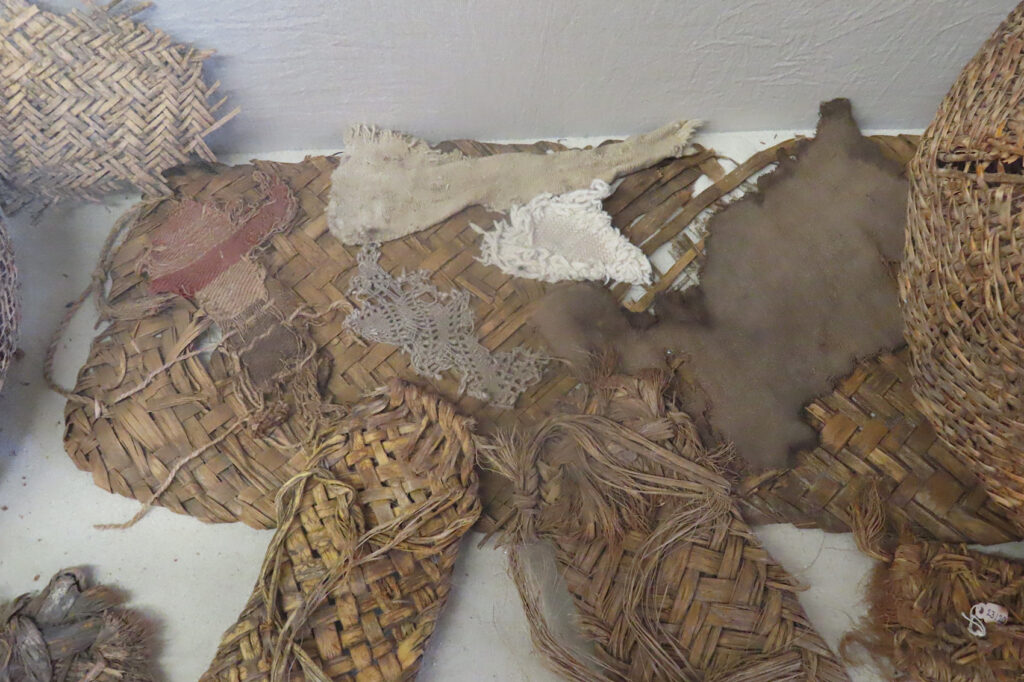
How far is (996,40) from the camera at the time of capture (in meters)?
0.71

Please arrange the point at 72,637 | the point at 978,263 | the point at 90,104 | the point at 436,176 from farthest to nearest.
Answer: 1. the point at 436,176
2. the point at 90,104
3. the point at 72,637
4. the point at 978,263

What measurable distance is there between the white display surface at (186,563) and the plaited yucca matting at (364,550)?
7 cm

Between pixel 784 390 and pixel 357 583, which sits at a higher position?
pixel 784 390

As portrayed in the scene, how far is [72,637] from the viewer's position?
2.62 ft

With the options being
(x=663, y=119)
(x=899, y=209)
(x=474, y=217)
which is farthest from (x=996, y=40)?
(x=474, y=217)

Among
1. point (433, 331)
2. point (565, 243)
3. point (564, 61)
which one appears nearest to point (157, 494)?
point (433, 331)

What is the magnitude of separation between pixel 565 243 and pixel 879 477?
49 cm

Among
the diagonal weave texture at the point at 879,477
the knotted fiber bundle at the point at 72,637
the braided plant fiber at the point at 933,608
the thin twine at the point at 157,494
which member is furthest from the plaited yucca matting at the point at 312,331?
the braided plant fiber at the point at 933,608

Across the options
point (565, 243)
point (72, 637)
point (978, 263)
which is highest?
point (978, 263)

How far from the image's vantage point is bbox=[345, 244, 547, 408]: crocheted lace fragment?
3.06ft

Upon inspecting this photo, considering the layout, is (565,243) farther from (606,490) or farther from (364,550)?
(364,550)

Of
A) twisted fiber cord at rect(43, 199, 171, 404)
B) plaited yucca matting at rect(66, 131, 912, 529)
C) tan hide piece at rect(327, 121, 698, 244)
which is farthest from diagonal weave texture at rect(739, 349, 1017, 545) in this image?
twisted fiber cord at rect(43, 199, 171, 404)

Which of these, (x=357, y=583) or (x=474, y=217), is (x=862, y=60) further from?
(x=357, y=583)

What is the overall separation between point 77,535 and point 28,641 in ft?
0.43
